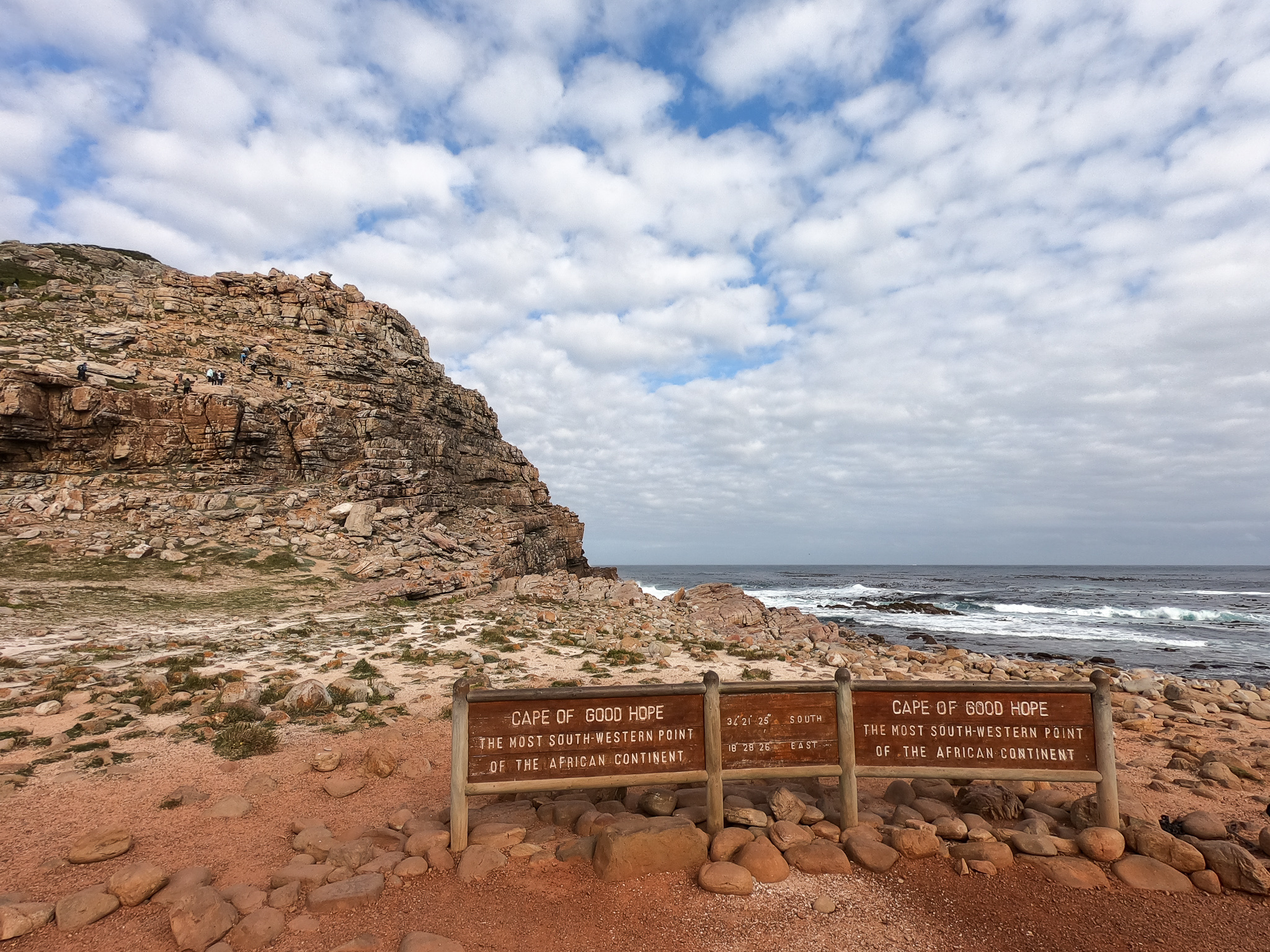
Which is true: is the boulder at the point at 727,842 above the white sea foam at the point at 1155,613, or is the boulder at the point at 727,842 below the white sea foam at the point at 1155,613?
above

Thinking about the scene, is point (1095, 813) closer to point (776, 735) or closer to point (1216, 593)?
point (776, 735)

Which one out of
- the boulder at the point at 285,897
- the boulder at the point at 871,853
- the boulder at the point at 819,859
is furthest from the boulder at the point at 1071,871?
the boulder at the point at 285,897

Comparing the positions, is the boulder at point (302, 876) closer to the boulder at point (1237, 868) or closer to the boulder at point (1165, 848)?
the boulder at point (1165, 848)

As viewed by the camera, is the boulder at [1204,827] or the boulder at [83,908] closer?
the boulder at [83,908]

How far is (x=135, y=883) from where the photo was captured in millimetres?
4551

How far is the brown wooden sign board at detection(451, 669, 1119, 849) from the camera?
5379 millimetres

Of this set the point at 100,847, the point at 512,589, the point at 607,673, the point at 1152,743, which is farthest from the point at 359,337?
the point at 1152,743

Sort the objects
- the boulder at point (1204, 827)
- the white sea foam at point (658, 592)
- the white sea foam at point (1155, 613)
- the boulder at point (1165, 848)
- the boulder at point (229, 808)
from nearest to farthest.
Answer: the boulder at point (1165, 848) < the boulder at point (1204, 827) < the boulder at point (229, 808) < the white sea foam at point (1155, 613) < the white sea foam at point (658, 592)

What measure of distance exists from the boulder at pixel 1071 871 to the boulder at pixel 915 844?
71 centimetres

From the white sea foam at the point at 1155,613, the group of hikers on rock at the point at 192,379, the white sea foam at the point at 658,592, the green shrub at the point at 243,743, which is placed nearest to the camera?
the green shrub at the point at 243,743

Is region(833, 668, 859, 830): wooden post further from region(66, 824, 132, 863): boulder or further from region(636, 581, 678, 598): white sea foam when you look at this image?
region(636, 581, 678, 598): white sea foam

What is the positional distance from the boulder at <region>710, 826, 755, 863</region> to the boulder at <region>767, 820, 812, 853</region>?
0.24 meters

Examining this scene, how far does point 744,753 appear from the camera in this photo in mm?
5566

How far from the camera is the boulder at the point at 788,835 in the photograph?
5223 mm
